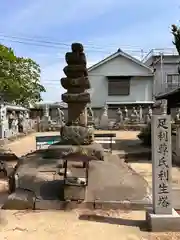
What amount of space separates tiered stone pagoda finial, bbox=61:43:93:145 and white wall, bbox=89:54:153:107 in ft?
92.5

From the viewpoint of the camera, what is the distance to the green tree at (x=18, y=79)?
10.8 metres

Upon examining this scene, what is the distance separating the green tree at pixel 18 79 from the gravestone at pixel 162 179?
684cm

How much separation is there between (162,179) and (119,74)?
108 feet

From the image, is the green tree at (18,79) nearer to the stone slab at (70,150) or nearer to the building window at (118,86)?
the stone slab at (70,150)

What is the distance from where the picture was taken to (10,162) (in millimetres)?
10945

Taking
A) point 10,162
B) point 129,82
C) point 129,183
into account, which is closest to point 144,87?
point 129,82

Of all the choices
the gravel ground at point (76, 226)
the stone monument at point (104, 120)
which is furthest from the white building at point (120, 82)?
the gravel ground at point (76, 226)

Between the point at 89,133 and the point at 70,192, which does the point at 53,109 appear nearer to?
the point at 89,133

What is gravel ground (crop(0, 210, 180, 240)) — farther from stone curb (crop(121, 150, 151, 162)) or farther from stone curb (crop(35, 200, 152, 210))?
stone curb (crop(121, 150, 151, 162))

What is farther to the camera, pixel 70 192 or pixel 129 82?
pixel 129 82

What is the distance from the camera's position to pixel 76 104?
9.38 metres

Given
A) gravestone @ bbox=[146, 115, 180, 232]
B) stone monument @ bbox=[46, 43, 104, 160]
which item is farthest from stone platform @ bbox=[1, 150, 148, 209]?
gravestone @ bbox=[146, 115, 180, 232]

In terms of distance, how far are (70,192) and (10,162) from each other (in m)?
5.26

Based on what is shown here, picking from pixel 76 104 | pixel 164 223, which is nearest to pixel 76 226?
pixel 164 223
